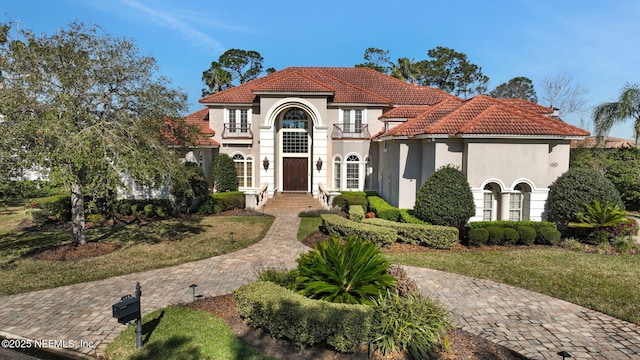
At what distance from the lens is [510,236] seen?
1386 cm

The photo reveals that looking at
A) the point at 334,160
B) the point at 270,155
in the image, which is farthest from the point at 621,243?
the point at 270,155

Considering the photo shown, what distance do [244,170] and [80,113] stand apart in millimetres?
14443

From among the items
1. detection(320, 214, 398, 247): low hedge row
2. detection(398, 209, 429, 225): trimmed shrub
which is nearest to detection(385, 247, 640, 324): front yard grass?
detection(320, 214, 398, 247): low hedge row

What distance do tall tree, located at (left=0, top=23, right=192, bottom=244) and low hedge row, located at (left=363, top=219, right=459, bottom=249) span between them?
359 inches

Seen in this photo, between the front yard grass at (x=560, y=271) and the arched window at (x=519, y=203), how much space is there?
2083mm

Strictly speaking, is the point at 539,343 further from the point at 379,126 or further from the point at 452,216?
the point at 379,126

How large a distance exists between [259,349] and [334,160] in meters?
19.5

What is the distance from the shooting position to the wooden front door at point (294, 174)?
2605cm

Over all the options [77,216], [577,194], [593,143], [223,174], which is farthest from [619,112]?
[77,216]

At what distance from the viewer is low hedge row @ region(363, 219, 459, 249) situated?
1342 centimetres

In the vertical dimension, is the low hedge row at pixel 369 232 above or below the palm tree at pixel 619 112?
below

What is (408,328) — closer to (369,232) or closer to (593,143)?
(369,232)

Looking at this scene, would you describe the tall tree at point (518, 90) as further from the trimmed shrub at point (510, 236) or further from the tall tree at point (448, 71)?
the trimmed shrub at point (510, 236)

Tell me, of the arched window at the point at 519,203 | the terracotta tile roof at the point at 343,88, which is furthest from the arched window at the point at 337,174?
the arched window at the point at 519,203
